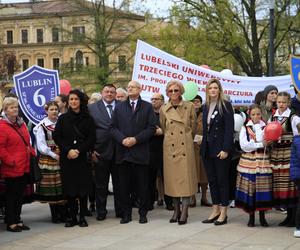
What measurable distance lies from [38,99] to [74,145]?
241cm

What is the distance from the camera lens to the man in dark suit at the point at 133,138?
827 cm

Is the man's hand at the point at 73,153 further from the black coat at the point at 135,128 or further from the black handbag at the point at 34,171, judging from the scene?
the black coat at the point at 135,128

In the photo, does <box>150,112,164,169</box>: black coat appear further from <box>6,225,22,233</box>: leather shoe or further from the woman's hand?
<box>6,225,22,233</box>: leather shoe

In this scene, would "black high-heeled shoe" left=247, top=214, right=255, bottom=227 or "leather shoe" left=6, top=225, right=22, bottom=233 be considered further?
"leather shoe" left=6, top=225, right=22, bottom=233

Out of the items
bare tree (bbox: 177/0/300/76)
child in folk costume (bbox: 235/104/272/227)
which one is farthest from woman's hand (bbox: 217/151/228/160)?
bare tree (bbox: 177/0/300/76)

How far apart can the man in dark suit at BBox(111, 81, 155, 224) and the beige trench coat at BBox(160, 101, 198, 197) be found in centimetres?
27

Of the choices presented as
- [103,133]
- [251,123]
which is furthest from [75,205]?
[251,123]

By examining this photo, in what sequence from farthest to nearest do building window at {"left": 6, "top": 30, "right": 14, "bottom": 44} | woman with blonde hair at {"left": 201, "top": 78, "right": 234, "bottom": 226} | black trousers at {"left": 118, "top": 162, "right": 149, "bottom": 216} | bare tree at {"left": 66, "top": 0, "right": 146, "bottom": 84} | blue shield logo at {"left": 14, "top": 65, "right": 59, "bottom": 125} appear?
building window at {"left": 6, "top": 30, "right": 14, "bottom": 44} → bare tree at {"left": 66, "top": 0, "right": 146, "bottom": 84} → blue shield logo at {"left": 14, "top": 65, "right": 59, "bottom": 125} → black trousers at {"left": 118, "top": 162, "right": 149, "bottom": 216} → woman with blonde hair at {"left": 201, "top": 78, "right": 234, "bottom": 226}

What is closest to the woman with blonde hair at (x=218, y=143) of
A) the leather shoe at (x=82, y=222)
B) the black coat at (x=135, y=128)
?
the black coat at (x=135, y=128)

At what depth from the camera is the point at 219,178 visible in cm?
800

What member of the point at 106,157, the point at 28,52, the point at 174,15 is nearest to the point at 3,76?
the point at 28,52

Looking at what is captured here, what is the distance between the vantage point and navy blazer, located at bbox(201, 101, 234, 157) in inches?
310

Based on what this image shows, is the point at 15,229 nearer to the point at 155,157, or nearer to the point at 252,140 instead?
the point at 155,157

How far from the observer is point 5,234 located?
7.89 meters
